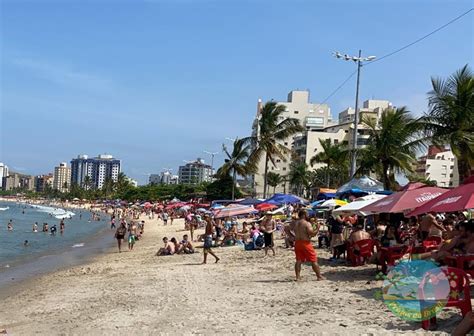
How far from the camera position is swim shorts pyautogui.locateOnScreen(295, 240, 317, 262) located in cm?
1074

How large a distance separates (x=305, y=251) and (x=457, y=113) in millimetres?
12765

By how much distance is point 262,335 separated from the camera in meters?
7.00

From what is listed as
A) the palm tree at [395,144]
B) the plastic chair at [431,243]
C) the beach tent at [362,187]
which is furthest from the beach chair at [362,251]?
the palm tree at [395,144]

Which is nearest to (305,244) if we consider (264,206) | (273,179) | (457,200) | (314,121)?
(457,200)

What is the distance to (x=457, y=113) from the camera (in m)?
20.8

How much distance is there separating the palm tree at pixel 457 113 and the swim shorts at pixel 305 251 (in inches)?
481

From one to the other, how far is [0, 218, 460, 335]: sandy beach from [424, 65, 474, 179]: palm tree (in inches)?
336

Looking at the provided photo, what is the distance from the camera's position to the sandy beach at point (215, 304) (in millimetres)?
7312

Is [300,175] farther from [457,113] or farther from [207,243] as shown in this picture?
[207,243]

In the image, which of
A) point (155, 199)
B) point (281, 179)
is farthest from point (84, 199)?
point (281, 179)

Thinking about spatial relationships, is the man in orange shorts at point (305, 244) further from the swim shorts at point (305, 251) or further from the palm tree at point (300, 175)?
the palm tree at point (300, 175)

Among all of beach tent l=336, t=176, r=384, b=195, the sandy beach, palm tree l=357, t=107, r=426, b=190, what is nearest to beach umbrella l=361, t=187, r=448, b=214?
the sandy beach

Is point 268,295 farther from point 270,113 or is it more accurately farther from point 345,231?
point 270,113

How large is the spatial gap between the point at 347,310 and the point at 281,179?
304ft
